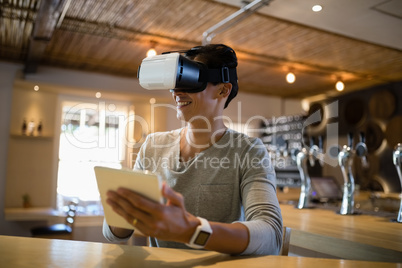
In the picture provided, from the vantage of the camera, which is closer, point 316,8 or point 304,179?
point 304,179

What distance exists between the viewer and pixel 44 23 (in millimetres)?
3121

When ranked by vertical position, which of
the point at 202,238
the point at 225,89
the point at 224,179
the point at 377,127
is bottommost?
the point at 202,238

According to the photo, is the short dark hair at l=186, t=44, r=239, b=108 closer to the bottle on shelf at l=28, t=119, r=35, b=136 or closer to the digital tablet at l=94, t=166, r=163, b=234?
the digital tablet at l=94, t=166, r=163, b=234

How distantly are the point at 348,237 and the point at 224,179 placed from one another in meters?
0.67

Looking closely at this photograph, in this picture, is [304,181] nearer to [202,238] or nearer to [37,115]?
[202,238]

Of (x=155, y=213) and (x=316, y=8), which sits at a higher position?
(x=316, y=8)

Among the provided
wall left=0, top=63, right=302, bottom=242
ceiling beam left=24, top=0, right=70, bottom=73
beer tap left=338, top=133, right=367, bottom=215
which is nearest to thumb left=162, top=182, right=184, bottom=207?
beer tap left=338, top=133, right=367, bottom=215

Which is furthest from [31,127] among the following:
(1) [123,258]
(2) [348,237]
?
(1) [123,258]

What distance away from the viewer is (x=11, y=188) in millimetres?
5070

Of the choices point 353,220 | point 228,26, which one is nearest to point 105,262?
point 353,220

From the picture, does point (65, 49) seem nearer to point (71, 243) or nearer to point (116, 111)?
point (116, 111)

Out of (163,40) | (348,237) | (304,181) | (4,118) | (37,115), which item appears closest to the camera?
(348,237)

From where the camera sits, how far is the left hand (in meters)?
0.70

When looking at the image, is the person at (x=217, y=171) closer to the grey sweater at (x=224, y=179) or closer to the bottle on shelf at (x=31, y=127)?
the grey sweater at (x=224, y=179)
